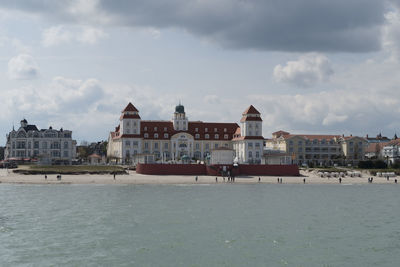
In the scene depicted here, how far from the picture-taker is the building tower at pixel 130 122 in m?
124

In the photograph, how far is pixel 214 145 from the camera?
132250mm

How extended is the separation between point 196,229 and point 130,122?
83.3 m

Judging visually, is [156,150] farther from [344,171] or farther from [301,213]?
[301,213]

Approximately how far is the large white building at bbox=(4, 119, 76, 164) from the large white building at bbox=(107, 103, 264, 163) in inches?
493

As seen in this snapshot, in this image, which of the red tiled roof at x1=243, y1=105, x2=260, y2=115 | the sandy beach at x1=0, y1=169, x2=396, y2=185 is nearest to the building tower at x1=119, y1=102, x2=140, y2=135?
the sandy beach at x1=0, y1=169, x2=396, y2=185

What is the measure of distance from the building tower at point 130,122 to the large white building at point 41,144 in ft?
60.4

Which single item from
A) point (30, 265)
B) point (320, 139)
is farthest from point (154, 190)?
point (320, 139)

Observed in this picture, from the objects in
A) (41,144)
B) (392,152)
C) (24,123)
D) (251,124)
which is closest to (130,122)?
(41,144)

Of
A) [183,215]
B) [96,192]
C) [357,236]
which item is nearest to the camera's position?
[357,236]

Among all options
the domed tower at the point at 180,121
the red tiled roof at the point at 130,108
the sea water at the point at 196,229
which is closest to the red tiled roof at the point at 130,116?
the red tiled roof at the point at 130,108

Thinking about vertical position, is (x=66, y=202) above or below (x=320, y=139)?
below

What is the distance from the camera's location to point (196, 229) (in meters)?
43.6

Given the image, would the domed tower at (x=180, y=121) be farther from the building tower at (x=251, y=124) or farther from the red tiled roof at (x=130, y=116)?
the building tower at (x=251, y=124)

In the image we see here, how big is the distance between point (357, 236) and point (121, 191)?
43326 millimetres
